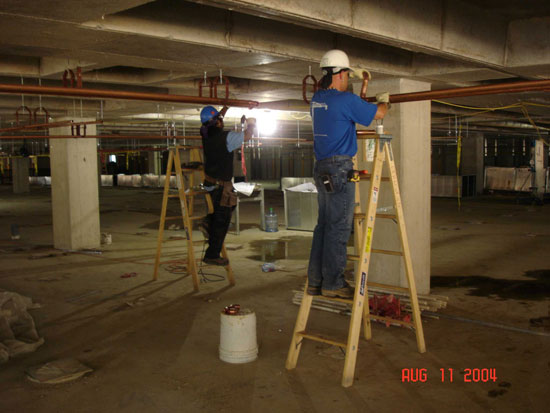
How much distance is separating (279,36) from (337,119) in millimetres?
1727

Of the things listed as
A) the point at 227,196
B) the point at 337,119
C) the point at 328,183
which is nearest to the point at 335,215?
the point at 328,183

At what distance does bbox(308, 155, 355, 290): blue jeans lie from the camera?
4035mm

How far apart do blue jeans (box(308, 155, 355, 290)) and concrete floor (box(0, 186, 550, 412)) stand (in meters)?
0.92

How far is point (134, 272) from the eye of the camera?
8.60m

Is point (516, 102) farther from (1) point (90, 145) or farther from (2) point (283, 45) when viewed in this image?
(1) point (90, 145)

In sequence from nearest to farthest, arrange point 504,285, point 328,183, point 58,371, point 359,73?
point 328,183
point 359,73
point 58,371
point 504,285

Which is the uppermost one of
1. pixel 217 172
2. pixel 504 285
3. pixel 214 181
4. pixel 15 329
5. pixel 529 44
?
pixel 529 44

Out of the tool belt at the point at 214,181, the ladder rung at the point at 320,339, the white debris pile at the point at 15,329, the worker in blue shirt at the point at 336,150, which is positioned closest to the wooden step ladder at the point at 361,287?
the ladder rung at the point at 320,339

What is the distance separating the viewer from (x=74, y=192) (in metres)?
10.8

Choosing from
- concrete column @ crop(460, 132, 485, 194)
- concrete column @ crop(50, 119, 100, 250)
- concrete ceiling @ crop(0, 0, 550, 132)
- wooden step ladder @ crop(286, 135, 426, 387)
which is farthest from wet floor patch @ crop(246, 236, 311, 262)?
concrete column @ crop(460, 132, 485, 194)

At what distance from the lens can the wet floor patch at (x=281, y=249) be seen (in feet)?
32.3

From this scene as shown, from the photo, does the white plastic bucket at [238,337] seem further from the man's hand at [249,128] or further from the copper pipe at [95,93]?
the man's hand at [249,128]

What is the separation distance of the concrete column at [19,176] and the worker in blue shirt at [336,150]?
28.8 metres

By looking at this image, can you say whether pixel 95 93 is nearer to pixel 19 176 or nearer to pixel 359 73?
pixel 359 73
